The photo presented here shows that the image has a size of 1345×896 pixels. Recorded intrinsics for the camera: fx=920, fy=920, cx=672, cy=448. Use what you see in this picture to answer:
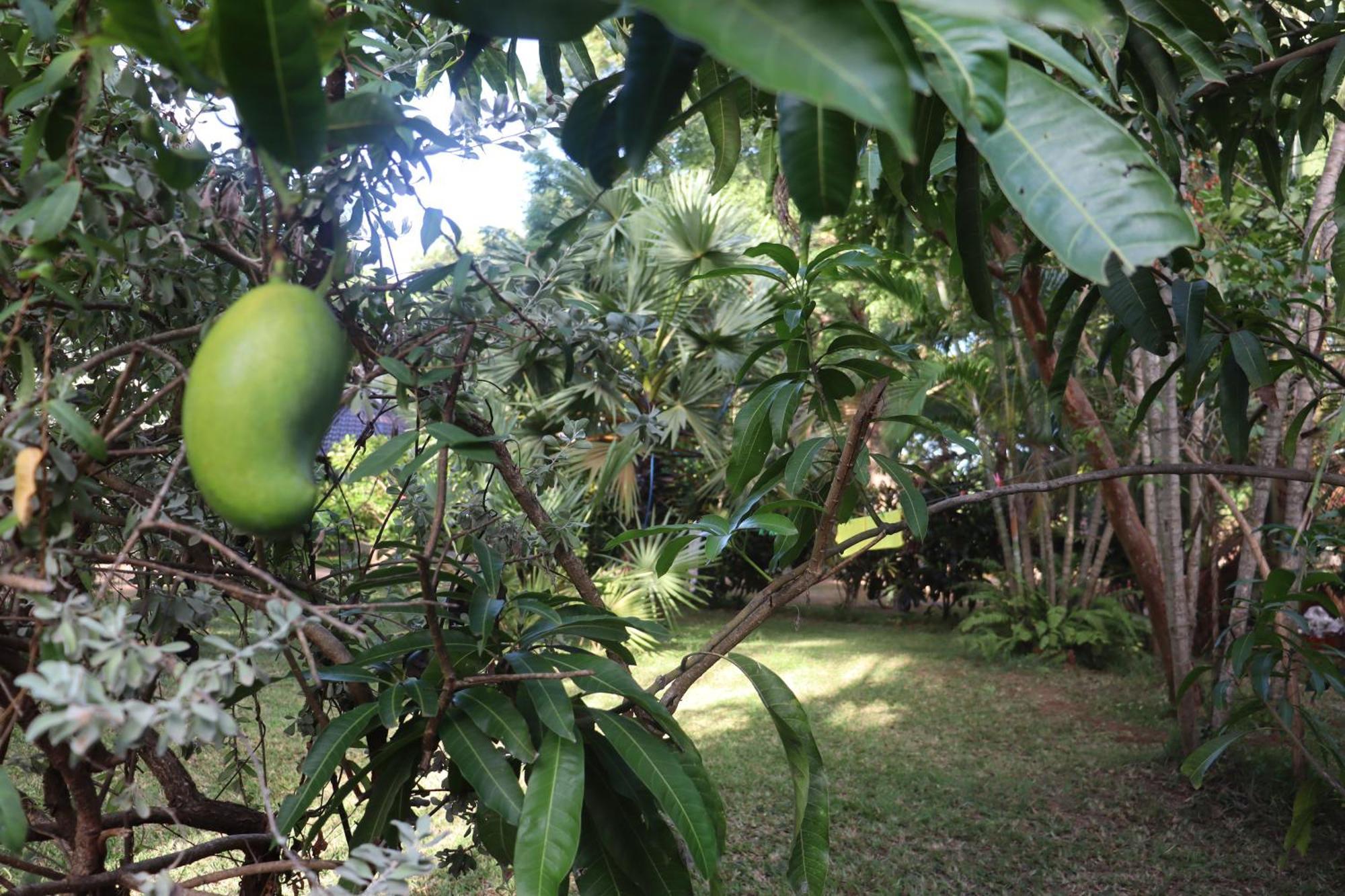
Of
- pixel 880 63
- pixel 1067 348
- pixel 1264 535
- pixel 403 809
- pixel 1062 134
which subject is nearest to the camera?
pixel 880 63

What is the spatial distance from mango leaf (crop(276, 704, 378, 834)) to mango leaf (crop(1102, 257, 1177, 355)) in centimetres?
77

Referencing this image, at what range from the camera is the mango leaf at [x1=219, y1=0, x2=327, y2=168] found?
35 cm

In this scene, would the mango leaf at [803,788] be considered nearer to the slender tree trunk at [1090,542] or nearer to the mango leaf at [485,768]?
the mango leaf at [485,768]

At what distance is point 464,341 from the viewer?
0.82 meters

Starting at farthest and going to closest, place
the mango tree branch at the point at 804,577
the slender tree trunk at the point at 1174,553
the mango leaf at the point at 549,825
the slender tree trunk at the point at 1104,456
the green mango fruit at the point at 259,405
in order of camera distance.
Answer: the slender tree trunk at the point at 1104,456
the slender tree trunk at the point at 1174,553
the mango tree branch at the point at 804,577
the mango leaf at the point at 549,825
the green mango fruit at the point at 259,405

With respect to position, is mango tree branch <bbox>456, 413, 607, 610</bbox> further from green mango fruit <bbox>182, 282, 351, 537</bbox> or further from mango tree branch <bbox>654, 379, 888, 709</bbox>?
green mango fruit <bbox>182, 282, 351, 537</bbox>

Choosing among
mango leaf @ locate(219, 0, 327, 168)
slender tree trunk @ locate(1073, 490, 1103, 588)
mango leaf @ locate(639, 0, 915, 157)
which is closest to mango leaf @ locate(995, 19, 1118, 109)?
mango leaf @ locate(639, 0, 915, 157)

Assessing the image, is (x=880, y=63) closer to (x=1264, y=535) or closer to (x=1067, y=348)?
(x=1067, y=348)

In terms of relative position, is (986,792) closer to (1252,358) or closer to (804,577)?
(1252,358)

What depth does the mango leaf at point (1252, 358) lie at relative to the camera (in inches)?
42.6

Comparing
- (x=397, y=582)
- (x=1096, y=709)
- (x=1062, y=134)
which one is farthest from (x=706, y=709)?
A: (x=1062, y=134)

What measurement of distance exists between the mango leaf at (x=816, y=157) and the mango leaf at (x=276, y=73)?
20 cm

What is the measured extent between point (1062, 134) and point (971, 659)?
537 centimetres

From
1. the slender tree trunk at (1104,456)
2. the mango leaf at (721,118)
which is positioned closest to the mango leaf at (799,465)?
the mango leaf at (721,118)
